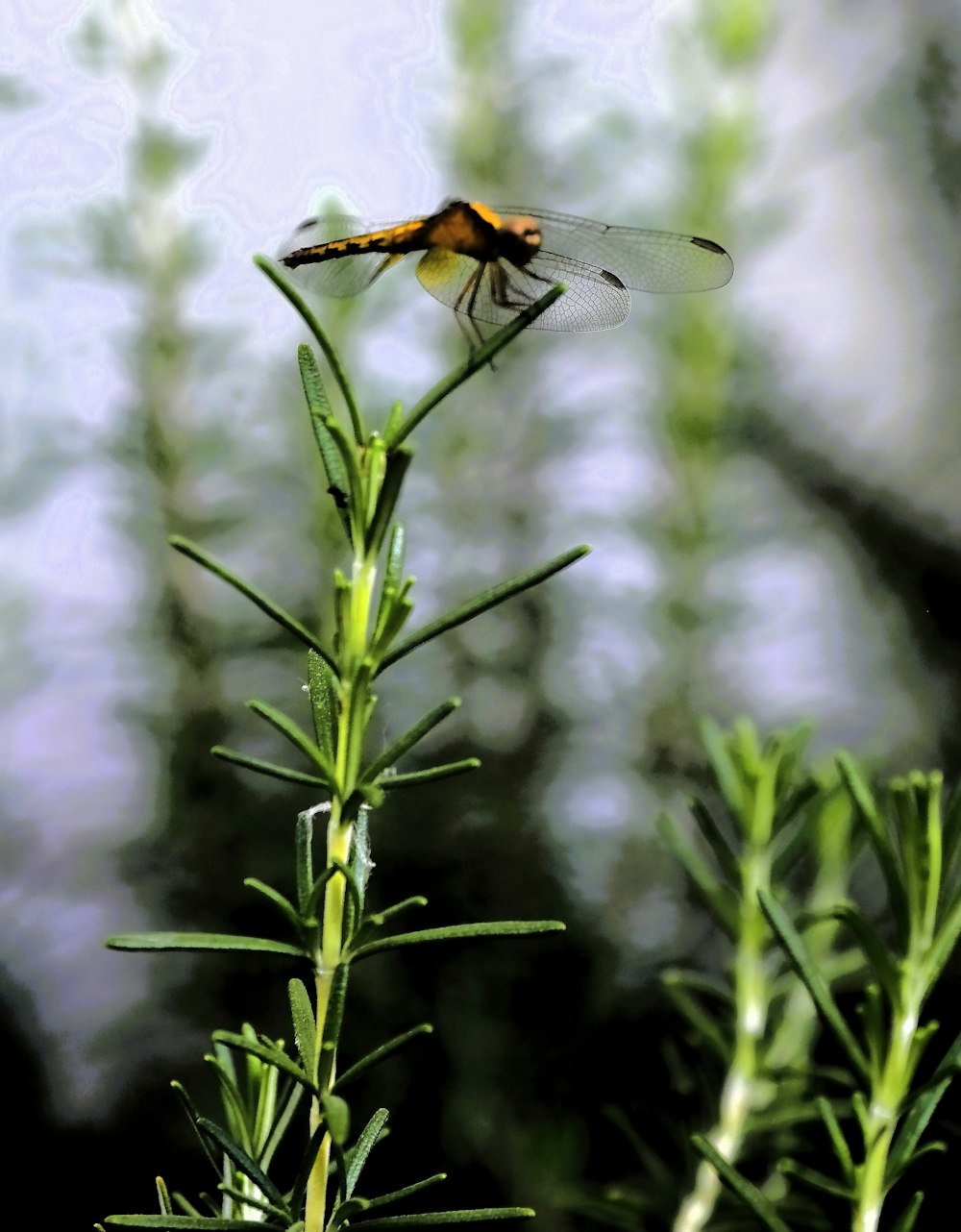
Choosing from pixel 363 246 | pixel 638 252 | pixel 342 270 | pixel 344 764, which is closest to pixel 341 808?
pixel 344 764

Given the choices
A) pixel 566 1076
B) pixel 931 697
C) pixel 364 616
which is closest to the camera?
pixel 364 616

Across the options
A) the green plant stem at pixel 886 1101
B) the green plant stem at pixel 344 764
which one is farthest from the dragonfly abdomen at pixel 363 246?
the green plant stem at pixel 886 1101

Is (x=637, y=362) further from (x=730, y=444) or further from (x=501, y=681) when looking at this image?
(x=501, y=681)

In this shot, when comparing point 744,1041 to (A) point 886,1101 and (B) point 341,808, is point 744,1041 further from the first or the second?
(B) point 341,808

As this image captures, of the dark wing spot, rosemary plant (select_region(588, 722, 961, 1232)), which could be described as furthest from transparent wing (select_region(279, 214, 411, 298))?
rosemary plant (select_region(588, 722, 961, 1232))

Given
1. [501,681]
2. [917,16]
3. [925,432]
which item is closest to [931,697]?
[925,432]

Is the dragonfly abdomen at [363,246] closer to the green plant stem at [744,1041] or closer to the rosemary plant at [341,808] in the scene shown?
the rosemary plant at [341,808]
